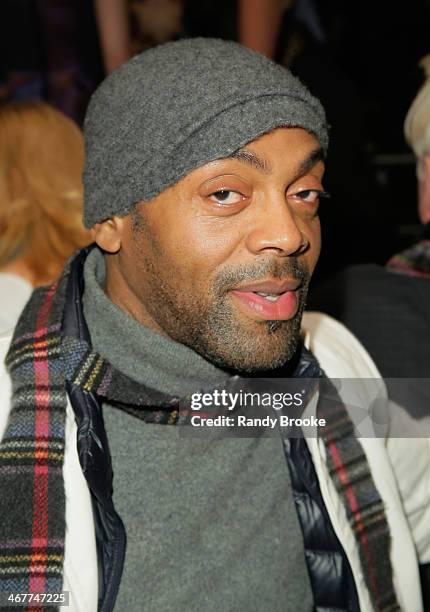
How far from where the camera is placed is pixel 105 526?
1.26 m

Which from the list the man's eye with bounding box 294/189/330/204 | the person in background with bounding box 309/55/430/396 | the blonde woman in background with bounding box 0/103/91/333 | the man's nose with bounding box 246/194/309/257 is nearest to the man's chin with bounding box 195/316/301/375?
the man's nose with bounding box 246/194/309/257

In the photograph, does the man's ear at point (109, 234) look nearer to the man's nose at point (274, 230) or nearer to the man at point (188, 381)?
the man at point (188, 381)

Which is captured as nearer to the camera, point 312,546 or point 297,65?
point 312,546

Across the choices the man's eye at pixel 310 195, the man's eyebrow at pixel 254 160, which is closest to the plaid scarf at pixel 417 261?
the man's eye at pixel 310 195

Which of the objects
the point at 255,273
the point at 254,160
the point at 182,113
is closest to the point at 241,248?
the point at 255,273

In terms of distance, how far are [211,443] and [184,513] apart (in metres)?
0.16

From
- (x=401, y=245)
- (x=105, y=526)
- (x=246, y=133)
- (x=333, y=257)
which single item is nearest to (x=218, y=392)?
(x=105, y=526)

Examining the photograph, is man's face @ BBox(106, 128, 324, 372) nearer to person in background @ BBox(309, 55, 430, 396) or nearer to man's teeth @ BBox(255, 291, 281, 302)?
man's teeth @ BBox(255, 291, 281, 302)

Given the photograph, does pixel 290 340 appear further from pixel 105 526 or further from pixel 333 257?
pixel 333 257

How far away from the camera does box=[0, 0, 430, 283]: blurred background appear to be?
9.64 ft

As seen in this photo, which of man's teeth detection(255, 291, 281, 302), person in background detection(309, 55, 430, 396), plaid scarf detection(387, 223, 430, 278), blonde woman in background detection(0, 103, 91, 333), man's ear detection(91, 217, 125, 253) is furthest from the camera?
blonde woman in background detection(0, 103, 91, 333)

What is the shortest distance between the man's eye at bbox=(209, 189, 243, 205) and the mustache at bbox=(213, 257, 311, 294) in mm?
126

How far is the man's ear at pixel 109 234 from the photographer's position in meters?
1.43

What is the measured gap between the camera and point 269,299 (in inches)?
51.3
